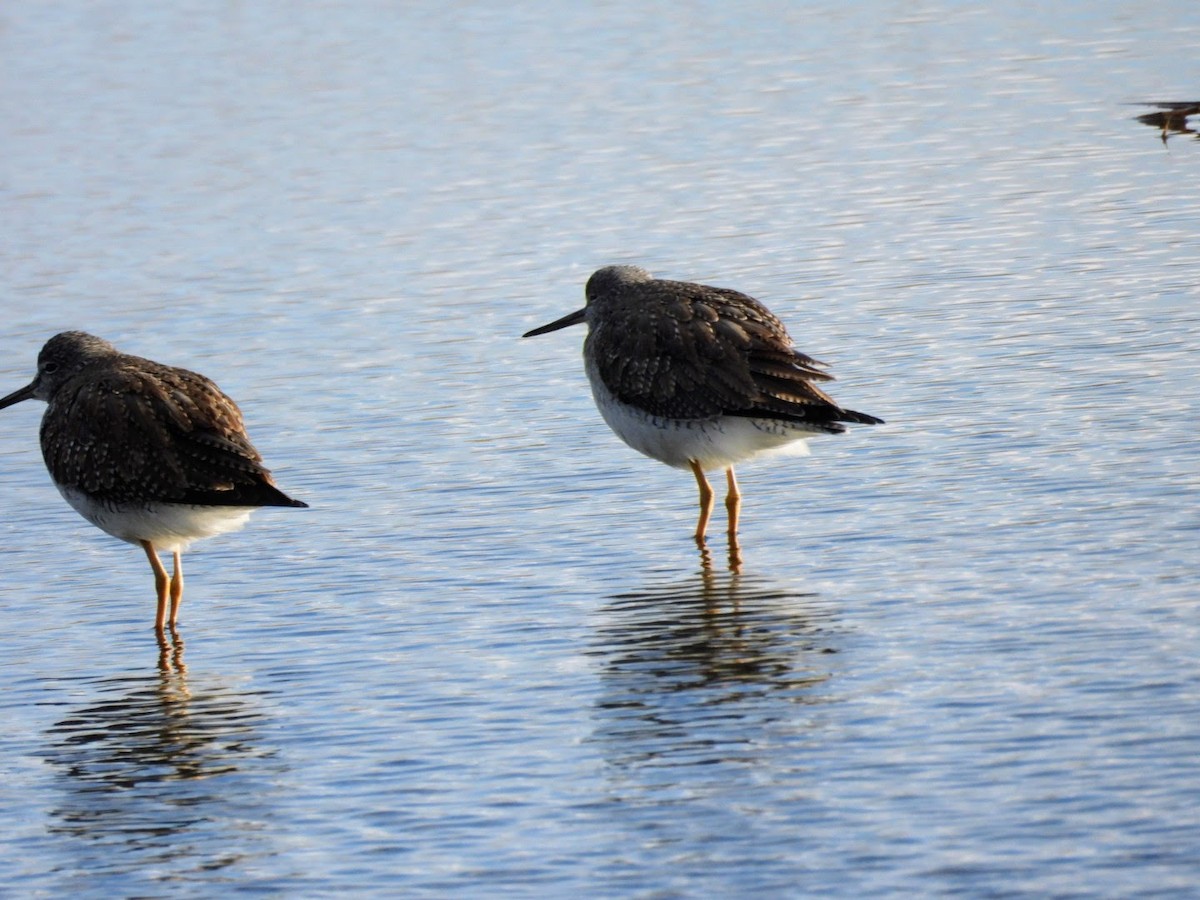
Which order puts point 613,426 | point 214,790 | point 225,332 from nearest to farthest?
point 214,790
point 613,426
point 225,332

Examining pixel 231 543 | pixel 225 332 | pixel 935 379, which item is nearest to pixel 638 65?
pixel 225 332

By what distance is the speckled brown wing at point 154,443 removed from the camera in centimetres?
1302

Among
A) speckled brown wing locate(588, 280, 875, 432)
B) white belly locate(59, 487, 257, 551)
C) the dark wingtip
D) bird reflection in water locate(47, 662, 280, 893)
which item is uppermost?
speckled brown wing locate(588, 280, 875, 432)

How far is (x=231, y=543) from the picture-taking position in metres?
15.2

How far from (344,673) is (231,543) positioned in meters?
3.54

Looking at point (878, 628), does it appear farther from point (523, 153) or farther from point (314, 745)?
point (523, 153)

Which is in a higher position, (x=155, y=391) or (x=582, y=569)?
(x=155, y=391)

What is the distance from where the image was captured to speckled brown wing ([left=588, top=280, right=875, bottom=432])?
13.8 meters

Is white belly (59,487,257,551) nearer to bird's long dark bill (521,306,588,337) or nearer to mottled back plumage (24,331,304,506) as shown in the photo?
mottled back plumage (24,331,304,506)

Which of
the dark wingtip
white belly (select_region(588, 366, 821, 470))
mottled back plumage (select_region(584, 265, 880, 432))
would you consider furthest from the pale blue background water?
mottled back plumage (select_region(584, 265, 880, 432))

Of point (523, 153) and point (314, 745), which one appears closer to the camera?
point (314, 745)

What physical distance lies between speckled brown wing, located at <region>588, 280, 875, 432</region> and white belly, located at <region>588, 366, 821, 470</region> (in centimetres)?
8

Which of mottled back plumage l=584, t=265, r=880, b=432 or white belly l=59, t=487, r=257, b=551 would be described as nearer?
white belly l=59, t=487, r=257, b=551

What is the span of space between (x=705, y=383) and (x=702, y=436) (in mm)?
358
